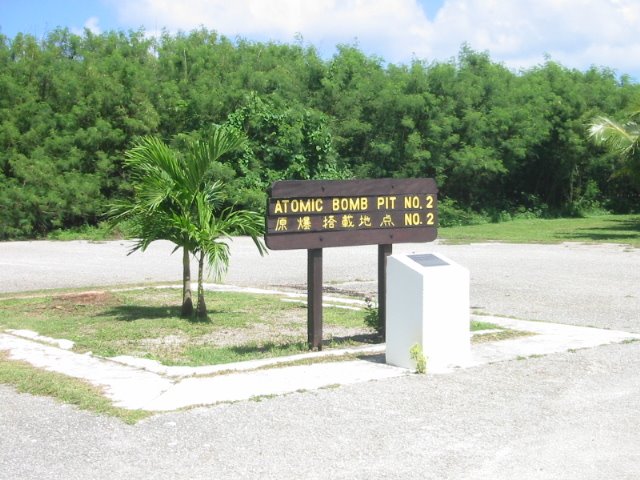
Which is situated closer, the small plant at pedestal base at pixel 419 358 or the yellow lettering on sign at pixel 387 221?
the small plant at pedestal base at pixel 419 358

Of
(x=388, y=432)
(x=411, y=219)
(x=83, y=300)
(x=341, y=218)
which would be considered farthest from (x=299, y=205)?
(x=83, y=300)

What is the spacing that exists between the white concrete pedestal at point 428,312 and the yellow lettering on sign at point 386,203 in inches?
59.6

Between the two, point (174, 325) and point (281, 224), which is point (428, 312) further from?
point (174, 325)

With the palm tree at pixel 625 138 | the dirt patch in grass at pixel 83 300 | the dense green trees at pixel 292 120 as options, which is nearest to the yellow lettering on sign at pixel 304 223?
the dirt patch in grass at pixel 83 300

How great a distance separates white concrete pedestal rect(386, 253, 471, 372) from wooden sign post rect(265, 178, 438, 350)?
1.16 meters

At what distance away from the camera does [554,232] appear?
28312mm

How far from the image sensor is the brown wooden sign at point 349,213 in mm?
8987

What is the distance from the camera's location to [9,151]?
2761cm

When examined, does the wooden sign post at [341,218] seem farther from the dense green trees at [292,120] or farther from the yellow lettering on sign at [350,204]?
the dense green trees at [292,120]

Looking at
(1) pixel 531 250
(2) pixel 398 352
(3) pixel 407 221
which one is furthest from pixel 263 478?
(1) pixel 531 250

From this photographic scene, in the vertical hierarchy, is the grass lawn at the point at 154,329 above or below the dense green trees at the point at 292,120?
below

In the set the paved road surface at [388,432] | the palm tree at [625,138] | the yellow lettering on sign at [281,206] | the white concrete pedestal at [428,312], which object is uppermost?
the palm tree at [625,138]

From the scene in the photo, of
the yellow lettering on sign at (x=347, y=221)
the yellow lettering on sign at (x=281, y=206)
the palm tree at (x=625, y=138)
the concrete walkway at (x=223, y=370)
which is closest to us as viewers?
the concrete walkway at (x=223, y=370)

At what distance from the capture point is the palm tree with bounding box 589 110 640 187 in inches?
1064
